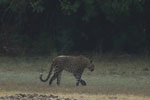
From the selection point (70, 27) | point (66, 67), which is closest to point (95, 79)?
point (66, 67)

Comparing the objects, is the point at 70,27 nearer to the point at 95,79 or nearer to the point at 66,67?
the point at 95,79

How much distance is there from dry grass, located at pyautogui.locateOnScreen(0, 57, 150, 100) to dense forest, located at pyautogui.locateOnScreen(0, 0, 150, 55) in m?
1.84

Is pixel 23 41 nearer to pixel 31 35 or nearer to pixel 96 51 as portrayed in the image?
pixel 31 35

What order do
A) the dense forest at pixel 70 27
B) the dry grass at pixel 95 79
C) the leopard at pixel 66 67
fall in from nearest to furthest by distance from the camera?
the dry grass at pixel 95 79, the leopard at pixel 66 67, the dense forest at pixel 70 27

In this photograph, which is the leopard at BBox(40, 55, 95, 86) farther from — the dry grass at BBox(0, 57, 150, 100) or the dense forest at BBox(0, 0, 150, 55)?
the dense forest at BBox(0, 0, 150, 55)

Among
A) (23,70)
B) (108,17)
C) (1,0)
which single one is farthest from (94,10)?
(23,70)

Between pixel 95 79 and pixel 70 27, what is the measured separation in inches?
374

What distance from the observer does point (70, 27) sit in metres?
28.7

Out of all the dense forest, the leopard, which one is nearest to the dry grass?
the leopard

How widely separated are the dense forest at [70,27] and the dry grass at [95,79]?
72.3 inches

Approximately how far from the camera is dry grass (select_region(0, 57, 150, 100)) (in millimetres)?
14970

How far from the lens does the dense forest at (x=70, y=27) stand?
2677 cm

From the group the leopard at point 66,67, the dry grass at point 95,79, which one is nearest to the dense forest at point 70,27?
the dry grass at point 95,79

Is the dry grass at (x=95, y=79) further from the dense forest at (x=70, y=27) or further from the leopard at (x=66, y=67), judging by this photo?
the dense forest at (x=70, y=27)
